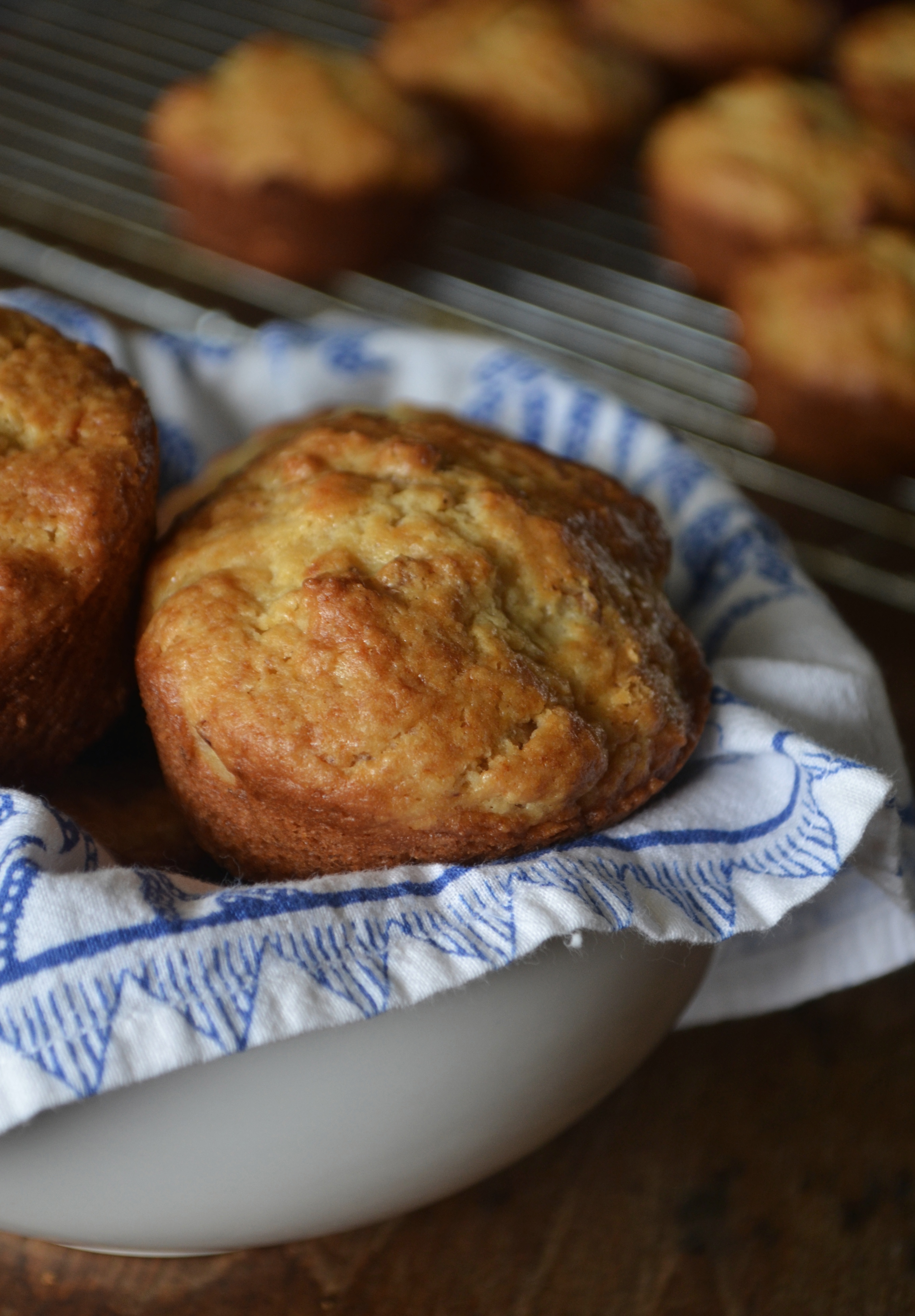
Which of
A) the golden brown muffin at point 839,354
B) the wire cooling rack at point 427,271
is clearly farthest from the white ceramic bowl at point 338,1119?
the golden brown muffin at point 839,354

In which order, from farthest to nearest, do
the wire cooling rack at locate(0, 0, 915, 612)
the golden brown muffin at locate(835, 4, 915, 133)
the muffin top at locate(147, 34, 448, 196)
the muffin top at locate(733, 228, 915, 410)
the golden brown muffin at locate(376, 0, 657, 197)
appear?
the golden brown muffin at locate(835, 4, 915, 133) < the golden brown muffin at locate(376, 0, 657, 197) < the muffin top at locate(147, 34, 448, 196) < the wire cooling rack at locate(0, 0, 915, 612) < the muffin top at locate(733, 228, 915, 410)

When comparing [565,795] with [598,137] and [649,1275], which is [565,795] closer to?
[649,1275]

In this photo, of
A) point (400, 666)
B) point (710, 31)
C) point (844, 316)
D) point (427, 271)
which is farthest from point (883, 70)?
point (400, 666)

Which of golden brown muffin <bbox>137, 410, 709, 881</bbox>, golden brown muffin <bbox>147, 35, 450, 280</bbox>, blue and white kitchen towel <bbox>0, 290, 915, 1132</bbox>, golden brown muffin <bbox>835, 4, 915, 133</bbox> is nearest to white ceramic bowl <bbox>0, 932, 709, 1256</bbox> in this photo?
blue and white kitchen towel <bbox>0, 290, 915, 1132</bbox>

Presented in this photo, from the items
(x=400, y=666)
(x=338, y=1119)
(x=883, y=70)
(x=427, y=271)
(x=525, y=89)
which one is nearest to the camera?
(x=338, y=1119)

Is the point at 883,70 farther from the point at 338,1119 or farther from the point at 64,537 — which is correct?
the point at 338,1119

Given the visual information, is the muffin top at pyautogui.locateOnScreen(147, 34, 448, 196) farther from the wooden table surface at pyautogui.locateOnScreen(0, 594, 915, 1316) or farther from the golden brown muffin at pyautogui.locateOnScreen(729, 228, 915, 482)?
the wooden table surface at pyautogui.locateOnScreen(0, 594, 915, 1316)

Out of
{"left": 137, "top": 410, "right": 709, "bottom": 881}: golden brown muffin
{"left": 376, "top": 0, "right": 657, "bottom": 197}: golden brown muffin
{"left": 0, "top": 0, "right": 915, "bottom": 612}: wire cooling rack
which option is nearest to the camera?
{"left": 137, "top": 410, "right": 709, "bottom": 881}: golden brown muffin
